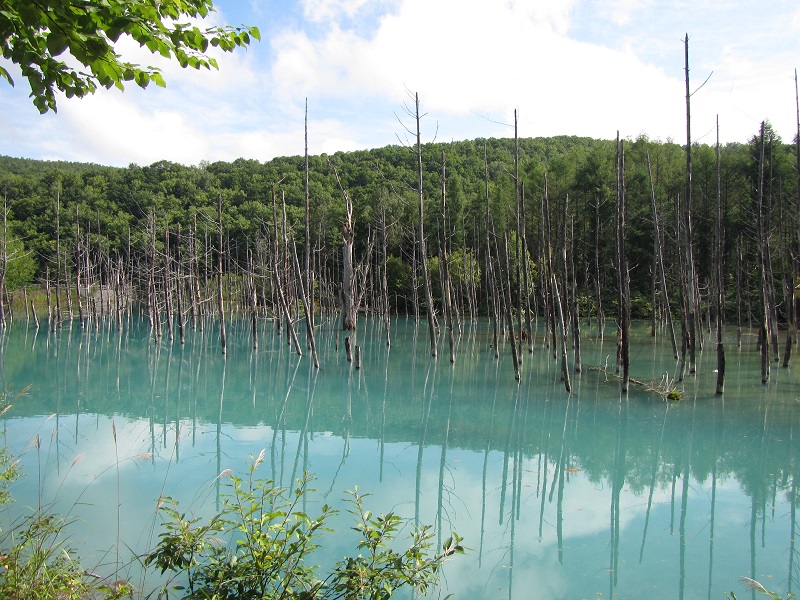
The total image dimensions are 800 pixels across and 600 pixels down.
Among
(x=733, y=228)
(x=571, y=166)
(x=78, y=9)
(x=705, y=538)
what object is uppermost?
(x=571, y=166)

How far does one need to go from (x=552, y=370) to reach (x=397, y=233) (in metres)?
25.8

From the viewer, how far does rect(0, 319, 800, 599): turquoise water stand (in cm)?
509

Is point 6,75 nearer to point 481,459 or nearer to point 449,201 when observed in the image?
point 481,459

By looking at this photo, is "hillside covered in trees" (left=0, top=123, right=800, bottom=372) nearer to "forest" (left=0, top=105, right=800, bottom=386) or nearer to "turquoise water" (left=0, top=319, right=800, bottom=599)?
"forest" (left=0, top=105, right=800, bottom=386)

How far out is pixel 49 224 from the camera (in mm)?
45000

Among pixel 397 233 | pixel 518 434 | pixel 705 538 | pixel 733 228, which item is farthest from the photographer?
pixel 397 233

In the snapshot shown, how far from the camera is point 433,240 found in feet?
132

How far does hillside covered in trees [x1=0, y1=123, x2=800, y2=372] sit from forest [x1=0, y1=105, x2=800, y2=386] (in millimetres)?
190

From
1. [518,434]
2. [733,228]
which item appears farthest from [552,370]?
[733,228]

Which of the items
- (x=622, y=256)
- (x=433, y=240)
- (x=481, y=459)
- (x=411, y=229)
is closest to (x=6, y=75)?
(x=481, y=459)

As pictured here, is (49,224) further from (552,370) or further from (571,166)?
(552,370)

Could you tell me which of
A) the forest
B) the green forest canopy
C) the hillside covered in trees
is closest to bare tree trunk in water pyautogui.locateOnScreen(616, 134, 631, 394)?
the forest

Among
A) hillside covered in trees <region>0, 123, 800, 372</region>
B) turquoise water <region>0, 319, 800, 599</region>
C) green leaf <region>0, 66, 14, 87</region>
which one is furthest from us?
hillside covered in trees <region>0, 123, 800, 372</region>

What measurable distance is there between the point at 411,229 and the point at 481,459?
24.7 metres
